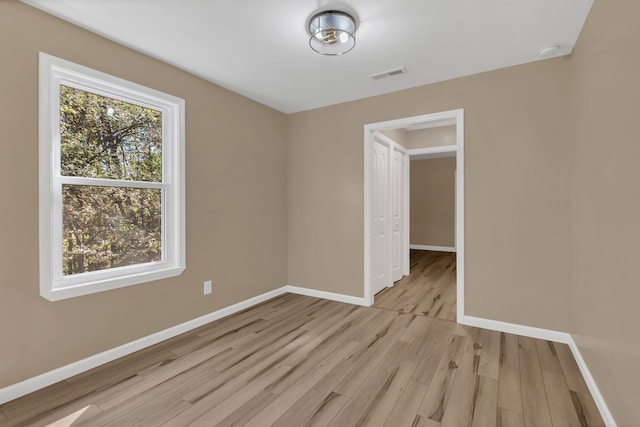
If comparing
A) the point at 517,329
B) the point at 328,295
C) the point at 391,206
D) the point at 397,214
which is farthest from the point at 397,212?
the point at 517,329

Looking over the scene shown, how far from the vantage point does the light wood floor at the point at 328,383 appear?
70.3 inches

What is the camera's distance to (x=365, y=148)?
3740 millimetres

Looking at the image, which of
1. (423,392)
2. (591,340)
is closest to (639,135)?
(591,340)

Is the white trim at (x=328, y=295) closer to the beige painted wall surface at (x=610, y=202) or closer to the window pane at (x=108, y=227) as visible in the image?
the window pane at (x=108, y=227)

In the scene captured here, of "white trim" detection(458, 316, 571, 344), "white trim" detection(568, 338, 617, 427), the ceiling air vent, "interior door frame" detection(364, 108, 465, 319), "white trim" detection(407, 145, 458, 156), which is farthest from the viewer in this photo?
"white trim" detection(407, 145, 458, 156)

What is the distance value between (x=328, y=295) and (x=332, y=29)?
308 centimetres

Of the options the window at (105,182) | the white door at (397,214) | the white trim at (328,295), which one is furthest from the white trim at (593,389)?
the window at (105,182)

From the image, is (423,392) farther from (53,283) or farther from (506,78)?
(506,78)

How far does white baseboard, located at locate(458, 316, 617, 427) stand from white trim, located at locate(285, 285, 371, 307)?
117 centimetres

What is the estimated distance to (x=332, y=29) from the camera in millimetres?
2156

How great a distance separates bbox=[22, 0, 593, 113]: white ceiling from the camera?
2.02m

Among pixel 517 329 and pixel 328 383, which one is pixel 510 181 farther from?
pixel 328 383

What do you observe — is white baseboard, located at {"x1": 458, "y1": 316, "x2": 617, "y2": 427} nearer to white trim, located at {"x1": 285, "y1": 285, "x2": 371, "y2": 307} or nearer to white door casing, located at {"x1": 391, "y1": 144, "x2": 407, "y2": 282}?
white trim, located at {"x1": 285, "y1": 285, "x2": 371, "y2": 307}

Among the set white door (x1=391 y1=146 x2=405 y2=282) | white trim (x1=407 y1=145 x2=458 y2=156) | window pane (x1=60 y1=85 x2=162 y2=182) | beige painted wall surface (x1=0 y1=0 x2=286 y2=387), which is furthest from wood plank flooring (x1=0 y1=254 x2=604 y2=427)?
white trim (x1=407 y1=145 x2=458 y2=156)
